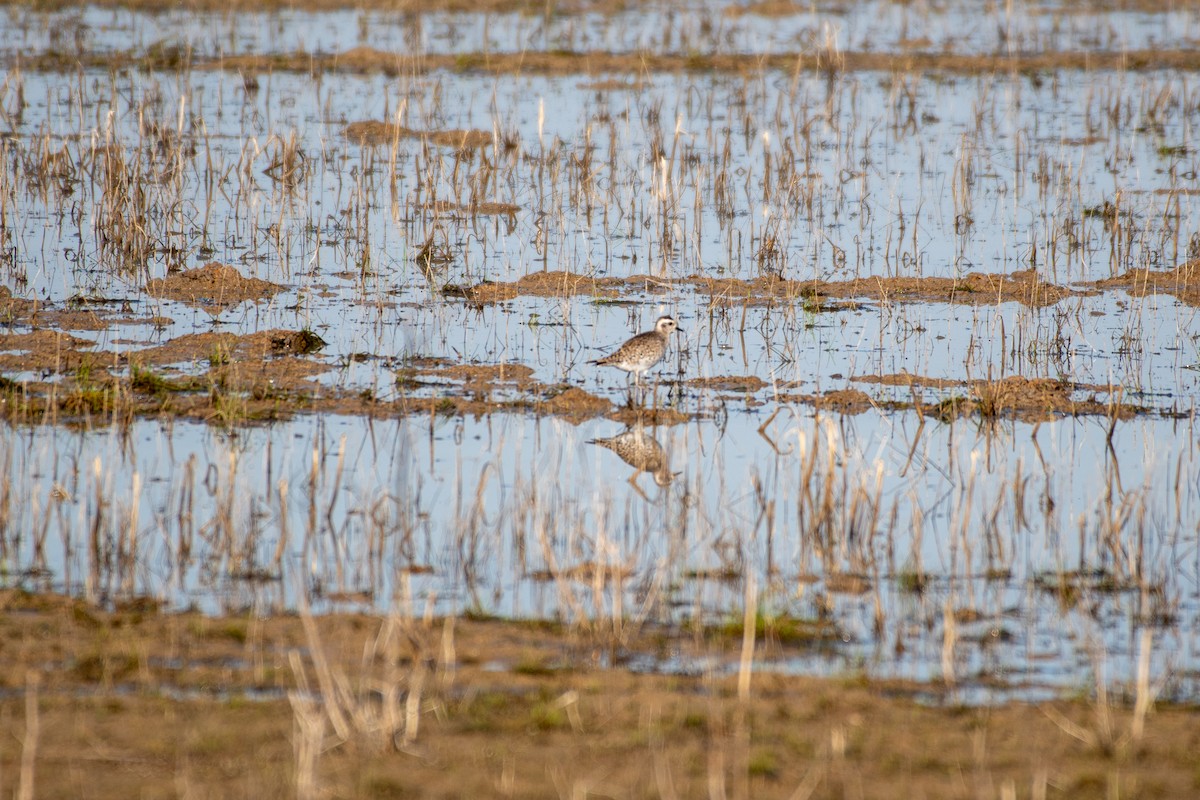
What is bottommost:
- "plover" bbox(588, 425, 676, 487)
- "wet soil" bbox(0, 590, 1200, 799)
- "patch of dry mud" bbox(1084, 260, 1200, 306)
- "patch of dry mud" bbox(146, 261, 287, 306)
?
"wet soil" bbox(0, 590, 1200, 799)

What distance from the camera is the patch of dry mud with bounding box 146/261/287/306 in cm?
1241

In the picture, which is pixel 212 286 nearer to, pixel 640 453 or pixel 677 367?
pixel 677 367

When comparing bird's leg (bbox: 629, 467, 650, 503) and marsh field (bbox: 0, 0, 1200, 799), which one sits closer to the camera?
marsh field (bbox: 0, 0, 1200, 799)

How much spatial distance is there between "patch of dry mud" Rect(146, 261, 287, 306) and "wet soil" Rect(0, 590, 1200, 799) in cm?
647

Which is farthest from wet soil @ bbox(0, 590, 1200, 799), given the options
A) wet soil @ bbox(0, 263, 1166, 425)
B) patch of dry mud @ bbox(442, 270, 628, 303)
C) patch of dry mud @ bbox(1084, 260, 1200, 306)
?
patch of dry mud @ bbox(1084, 260, 1200, 306)

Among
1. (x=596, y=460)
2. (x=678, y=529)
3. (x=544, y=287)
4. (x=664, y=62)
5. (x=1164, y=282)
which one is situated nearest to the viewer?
(x=678, y=529)

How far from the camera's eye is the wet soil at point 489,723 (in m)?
4.96

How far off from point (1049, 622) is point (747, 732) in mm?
1962

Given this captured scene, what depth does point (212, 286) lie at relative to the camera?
41.2ft

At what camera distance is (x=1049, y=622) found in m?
6.63

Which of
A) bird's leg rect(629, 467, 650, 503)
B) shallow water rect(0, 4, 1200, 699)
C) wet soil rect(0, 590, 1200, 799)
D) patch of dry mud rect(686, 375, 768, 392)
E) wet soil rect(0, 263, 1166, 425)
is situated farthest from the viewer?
patch of dry mud rect(686, 375, 768, 392)

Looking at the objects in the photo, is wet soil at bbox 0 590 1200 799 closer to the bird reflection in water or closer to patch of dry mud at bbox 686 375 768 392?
the bird reflection in water

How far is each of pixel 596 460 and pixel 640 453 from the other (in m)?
0.32

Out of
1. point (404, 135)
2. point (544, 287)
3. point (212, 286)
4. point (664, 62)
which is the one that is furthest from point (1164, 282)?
point (664, 62)
